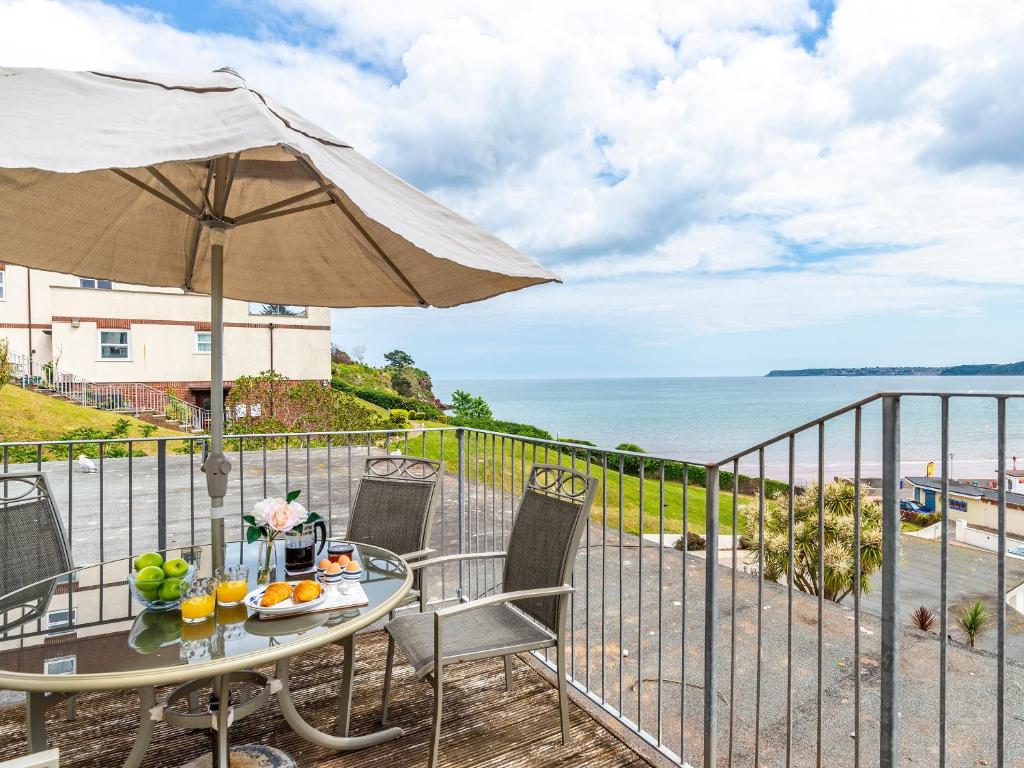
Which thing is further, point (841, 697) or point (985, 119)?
point (985, 119)

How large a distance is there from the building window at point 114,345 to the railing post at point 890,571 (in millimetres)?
21914

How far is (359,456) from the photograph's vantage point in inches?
473

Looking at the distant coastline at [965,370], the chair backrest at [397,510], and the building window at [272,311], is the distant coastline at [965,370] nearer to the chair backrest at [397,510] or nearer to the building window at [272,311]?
the chair backrest at [397,510]

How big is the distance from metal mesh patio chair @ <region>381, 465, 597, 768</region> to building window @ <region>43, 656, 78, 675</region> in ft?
3.45

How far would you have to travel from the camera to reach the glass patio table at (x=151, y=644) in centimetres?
151

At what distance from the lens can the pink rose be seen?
208 cm

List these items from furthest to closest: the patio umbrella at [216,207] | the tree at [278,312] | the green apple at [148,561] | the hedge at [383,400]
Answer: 1. the hedge at [383,400]
2. the tree at [278,312]
3. the green apple at [148,561]
4. the patio umbrella at [216,207]

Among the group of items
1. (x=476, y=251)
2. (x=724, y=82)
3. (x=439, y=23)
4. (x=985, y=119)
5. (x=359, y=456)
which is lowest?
(x=359, y=456)

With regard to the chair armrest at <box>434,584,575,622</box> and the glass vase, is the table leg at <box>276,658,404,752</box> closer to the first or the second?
the glass vase

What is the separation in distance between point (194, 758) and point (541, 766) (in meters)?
1.38

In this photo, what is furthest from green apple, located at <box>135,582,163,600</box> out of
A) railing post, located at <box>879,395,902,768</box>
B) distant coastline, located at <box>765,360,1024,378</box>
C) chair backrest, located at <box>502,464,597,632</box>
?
distant coastline, located at <box>765,360,1024,378</box>

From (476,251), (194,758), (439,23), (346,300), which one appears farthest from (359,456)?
(476,251)

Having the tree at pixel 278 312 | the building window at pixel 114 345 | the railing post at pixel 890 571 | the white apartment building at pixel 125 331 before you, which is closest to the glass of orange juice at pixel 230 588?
the railing post at pixel 890 571

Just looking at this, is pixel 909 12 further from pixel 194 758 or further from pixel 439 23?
pixel 194 758
